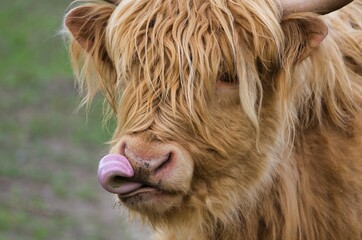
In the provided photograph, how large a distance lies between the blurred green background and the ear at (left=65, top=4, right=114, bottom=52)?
1.37m

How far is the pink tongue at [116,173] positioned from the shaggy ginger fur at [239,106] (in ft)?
0.40

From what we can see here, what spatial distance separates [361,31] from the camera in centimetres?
518

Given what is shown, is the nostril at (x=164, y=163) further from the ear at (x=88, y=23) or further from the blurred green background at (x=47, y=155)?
the blurred green background at (x=47, y=155)

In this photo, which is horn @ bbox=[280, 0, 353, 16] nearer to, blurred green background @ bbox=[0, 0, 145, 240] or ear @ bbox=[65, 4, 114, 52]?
ear @ bbox=[65, 4, 114, 52]

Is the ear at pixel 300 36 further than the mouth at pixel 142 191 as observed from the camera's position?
Yes

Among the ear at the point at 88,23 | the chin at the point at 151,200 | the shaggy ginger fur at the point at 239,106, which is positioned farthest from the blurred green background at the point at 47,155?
the chin at the point at 151,200

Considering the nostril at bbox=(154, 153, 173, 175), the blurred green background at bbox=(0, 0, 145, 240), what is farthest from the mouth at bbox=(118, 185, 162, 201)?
the blurred green background at bbox=(0, 0, 145, 240)

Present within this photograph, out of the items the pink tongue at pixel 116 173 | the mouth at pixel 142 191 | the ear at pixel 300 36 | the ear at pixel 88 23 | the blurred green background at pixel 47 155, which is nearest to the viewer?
the pink tongue at pixel 116 173

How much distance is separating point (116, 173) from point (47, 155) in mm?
7349

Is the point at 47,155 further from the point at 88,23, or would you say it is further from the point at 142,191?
the point at 142,191

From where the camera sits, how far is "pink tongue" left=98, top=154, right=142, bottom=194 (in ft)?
13.7

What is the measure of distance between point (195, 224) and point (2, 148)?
720 cm

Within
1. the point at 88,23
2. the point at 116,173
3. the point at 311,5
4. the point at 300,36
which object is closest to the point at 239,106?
the point at 300,36

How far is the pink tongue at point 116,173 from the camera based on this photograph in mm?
4184
